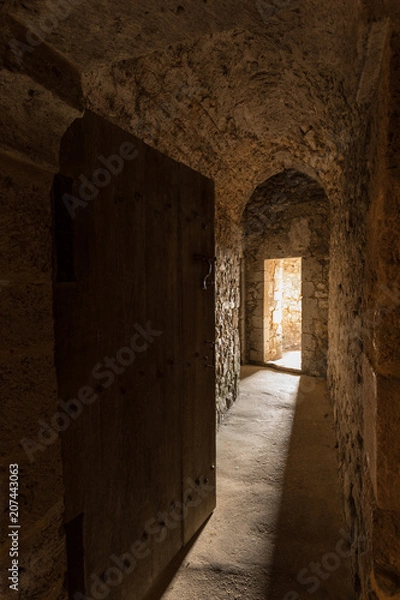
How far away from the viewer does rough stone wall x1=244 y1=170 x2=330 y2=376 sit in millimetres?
5156

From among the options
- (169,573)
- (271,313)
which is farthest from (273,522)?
(271,313)

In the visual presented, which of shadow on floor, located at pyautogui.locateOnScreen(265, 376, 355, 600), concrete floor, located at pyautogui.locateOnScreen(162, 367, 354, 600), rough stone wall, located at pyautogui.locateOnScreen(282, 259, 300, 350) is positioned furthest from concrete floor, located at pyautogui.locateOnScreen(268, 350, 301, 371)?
shadow on floor, located at pyautogui.locateOnScreen(265, 376, 355, 600)

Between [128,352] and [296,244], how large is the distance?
15.5ft

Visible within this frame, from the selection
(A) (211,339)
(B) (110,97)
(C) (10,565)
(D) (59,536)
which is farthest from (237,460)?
(B) (110,97)

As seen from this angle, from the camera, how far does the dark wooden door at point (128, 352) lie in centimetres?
109

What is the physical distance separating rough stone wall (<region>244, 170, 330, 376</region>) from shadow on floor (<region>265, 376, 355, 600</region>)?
89.9 inches

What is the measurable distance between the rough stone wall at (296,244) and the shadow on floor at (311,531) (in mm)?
2283

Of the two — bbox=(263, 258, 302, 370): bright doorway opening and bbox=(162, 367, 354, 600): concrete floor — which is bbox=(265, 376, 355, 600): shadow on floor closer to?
bbox=(162, 367, 354, 600): concrete floor

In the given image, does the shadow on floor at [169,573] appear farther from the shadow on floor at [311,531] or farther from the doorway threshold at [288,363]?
the doorway threshold at [288,363]

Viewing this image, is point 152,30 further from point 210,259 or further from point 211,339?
point 211,339

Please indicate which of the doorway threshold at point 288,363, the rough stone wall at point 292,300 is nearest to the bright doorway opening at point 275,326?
the doorway threshold at point 288,363

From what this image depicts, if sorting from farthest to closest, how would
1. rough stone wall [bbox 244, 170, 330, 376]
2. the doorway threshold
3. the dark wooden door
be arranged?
the doorway threshold, rough stone wall [bbox 244, 170, 330, 376], the dark wooden door

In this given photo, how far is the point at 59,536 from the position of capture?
970mm

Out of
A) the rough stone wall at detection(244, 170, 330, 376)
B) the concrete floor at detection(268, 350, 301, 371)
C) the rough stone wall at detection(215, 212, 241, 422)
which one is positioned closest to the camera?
the rough stone wall at detection(215, 212, 241, 422)
